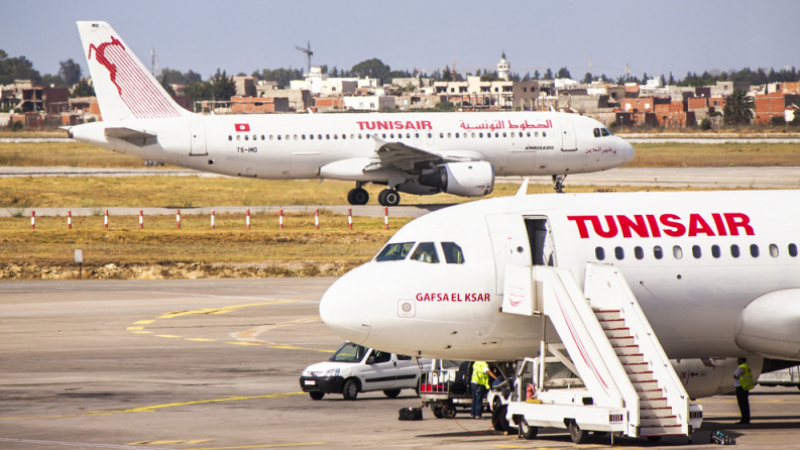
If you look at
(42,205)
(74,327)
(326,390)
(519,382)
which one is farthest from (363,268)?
(42,205)

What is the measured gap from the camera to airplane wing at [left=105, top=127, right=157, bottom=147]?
5478 cm

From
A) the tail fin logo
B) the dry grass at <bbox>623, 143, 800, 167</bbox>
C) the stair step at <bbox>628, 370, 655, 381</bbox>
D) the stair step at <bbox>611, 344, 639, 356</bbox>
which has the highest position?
the tail fin logo

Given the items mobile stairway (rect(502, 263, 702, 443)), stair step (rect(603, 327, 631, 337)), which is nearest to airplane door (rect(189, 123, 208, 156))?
mobile stairway (rect(502, 263, 702, 443))

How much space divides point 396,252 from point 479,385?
407 centimetres

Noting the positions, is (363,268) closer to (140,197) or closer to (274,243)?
(274,243)

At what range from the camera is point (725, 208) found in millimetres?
20609

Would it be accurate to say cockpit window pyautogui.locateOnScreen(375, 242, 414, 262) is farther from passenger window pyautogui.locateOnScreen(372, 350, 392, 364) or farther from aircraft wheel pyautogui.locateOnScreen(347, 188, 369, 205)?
aircraft wheel pyautogui.locateOnScreen(347, 188, 369, 205)

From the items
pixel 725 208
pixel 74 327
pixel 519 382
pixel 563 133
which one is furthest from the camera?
pixel 563 133

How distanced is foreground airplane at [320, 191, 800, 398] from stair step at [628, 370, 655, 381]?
1834 mm

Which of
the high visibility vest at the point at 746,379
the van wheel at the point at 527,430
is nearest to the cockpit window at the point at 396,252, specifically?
the van wheel at the point at 527,430

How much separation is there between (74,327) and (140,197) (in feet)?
114

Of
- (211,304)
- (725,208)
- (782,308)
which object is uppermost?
(725,208)

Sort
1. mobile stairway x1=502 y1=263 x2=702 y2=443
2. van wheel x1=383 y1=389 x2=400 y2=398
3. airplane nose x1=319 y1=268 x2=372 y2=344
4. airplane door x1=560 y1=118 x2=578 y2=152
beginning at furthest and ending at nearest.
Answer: airplane door x1=560 y1=118 x2=578 y2=152
van wheel x1=383 y1=389 x2=400 y2=398
airplane nose x1=319 y1=268 x2=372 y2=344
mobile stairway x1=502 y1=263 x2=702 y2=443

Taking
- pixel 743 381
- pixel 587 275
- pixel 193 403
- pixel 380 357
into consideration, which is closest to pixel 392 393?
pixel 380 357
